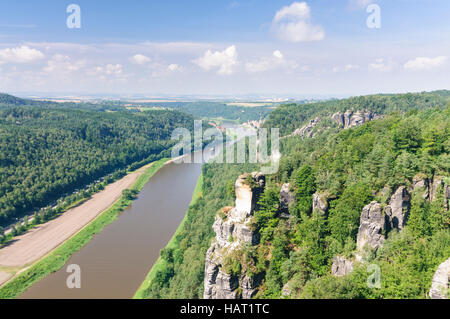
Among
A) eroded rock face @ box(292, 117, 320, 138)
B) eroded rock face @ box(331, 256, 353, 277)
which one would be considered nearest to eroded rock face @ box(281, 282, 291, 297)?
eroded rock face @ box(331, 256, 353, 277)

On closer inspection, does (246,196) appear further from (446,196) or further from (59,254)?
(59,254)

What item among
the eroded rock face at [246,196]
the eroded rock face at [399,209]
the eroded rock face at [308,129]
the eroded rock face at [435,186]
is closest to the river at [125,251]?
the eroded rock face at [246,196]

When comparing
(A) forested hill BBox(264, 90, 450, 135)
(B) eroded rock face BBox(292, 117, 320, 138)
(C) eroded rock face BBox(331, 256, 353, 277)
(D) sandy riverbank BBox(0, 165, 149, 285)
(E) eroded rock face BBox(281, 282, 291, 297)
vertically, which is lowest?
(D) sandy riverbank BBox(0, 165, 149, 285)

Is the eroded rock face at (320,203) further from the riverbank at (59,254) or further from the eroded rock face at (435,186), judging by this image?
the riverbank at (59,254)
